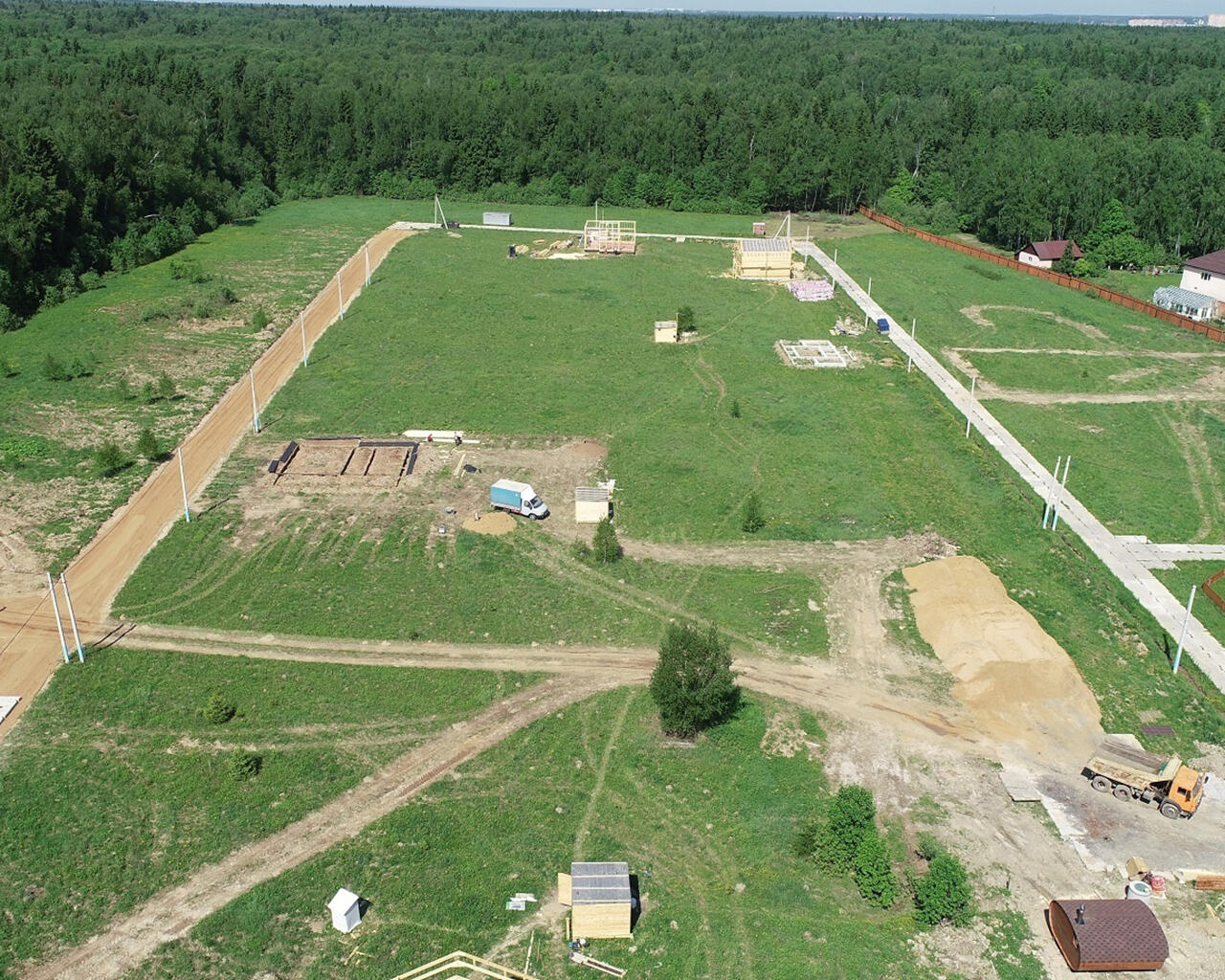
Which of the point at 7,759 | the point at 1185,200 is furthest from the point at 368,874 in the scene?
the point at 1185,200

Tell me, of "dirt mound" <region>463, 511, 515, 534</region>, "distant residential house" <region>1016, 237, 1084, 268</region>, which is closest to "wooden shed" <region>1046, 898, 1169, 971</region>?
"dirt mound" <region>463, 511, 515, 534</region>

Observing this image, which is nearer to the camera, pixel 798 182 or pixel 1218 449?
pixel 1218 449

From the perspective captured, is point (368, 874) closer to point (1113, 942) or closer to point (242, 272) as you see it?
point (1113, 942)

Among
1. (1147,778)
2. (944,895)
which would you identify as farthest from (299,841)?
(1147,778)

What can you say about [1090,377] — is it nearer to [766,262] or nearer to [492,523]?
[766,262]

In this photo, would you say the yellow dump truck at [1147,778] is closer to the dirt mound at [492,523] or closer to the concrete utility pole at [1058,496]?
the concrete utility pole at [1058,496]

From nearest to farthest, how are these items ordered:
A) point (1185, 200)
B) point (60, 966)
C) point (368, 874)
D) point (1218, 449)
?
point (60, 966)
point (368, 874)
point (1218, 449)
point (1185, 200)
